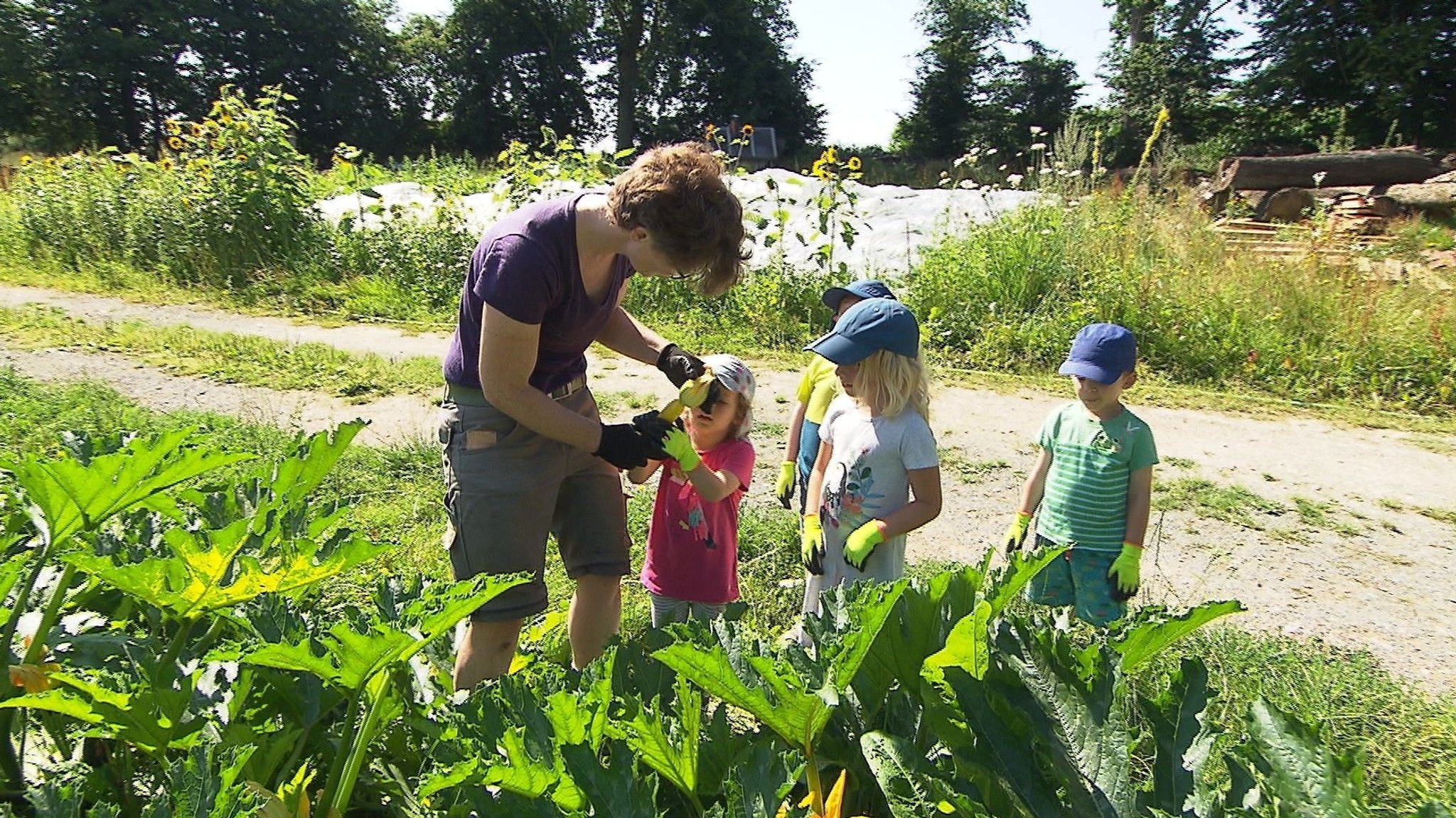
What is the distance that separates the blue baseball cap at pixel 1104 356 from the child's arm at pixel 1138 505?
1.00ft

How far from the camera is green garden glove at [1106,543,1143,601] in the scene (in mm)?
2902

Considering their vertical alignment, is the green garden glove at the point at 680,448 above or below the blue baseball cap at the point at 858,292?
below

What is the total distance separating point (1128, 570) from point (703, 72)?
3931cm

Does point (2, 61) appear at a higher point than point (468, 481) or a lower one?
higher

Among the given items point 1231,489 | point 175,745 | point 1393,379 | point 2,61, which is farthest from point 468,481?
point 2,61

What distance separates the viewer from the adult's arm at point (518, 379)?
2197 millimetres

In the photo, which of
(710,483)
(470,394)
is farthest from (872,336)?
(470,394)

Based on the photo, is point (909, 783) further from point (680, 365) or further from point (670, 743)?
point (680, 365)

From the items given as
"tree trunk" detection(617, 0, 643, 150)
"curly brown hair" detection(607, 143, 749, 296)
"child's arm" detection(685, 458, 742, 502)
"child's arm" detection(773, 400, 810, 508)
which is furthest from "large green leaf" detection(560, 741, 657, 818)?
"tree trunk" detection(617, 0, 643, 150)

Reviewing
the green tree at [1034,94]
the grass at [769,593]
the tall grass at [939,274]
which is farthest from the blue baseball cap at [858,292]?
the green tree at [1034,94]

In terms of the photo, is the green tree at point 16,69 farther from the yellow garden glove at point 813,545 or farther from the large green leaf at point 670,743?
the large green leaf at point 670,743

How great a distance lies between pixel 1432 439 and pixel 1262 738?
6.48 meters

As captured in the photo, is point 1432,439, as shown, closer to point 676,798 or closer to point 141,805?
point 676,798

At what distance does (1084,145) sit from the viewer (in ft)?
27.2
